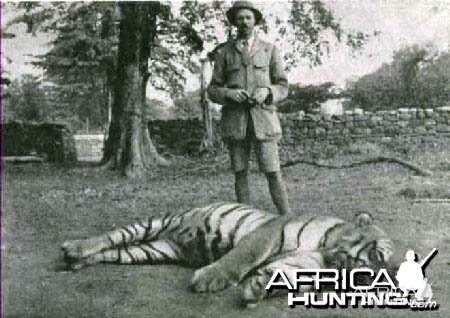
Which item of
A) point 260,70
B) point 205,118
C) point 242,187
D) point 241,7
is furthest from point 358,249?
point 241,7

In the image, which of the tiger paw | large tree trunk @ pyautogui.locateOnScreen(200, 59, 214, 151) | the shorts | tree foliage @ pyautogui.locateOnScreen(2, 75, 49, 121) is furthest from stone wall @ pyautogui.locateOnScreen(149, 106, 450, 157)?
the tiger paw

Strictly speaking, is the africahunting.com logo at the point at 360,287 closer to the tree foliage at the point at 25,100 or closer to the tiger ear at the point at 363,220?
the tiger ear at the point at 363,220

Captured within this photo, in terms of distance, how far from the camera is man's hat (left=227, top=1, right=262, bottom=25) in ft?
9.96

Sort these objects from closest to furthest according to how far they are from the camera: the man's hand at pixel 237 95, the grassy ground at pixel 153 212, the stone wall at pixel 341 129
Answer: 1. the grassy ground at pixel 153 212
2. the man's hand at pixel 237 95
3. the stone wall at pixel 341 129

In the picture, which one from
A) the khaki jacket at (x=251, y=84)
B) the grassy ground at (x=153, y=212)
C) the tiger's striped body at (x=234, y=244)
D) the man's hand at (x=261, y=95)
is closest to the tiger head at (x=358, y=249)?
the tiger's striped body at (x=234, y=244)

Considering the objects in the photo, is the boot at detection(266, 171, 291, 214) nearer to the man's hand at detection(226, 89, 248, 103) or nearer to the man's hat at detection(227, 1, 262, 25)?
the man's hand at detection(226, 89, 248, 103)

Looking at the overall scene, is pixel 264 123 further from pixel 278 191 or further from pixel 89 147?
pixel 89 147

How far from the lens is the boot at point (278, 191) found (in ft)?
9.99

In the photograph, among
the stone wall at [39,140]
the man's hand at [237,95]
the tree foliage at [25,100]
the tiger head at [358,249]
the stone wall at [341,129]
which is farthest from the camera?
the stone wall at [341,129]

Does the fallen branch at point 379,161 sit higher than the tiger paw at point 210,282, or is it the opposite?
the fallen branch at point 379,161

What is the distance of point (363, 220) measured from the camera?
2.90m

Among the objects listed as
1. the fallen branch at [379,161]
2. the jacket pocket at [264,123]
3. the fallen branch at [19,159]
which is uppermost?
the jacket pocket at [264,123]

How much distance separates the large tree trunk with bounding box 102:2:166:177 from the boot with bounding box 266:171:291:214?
0.60 meters

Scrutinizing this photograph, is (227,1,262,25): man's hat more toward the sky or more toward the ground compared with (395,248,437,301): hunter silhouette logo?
more toward the sky
